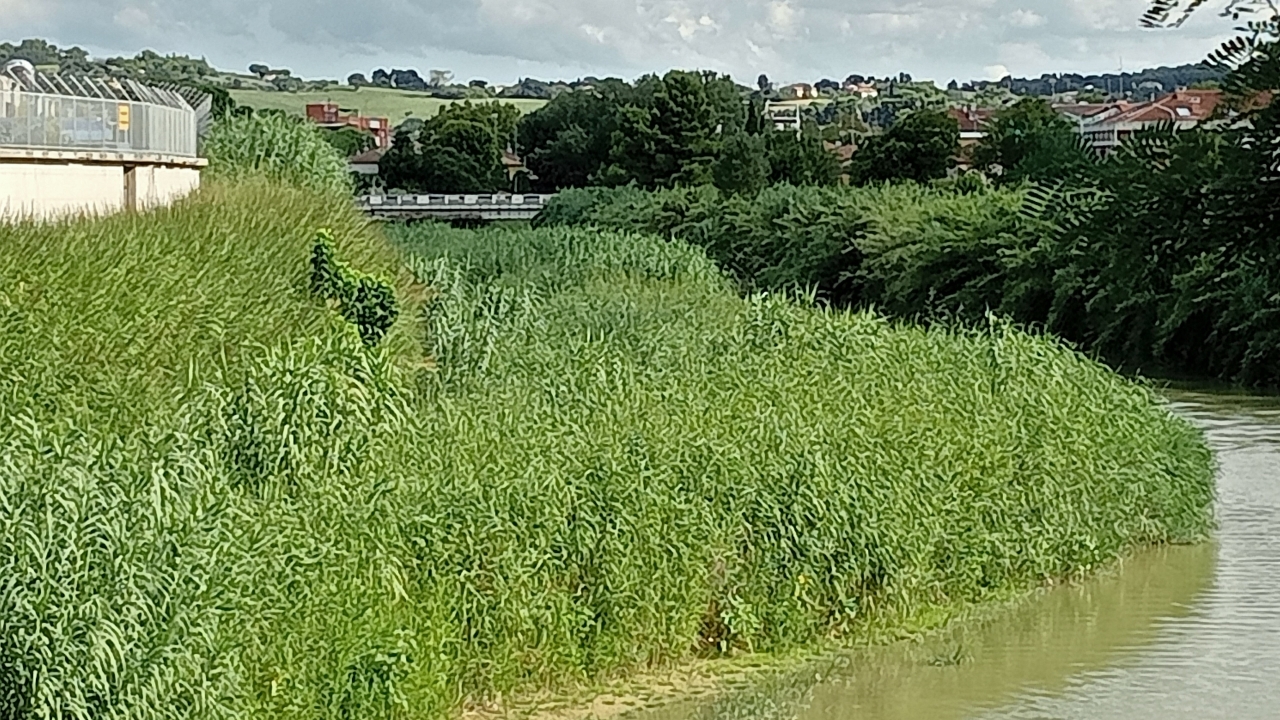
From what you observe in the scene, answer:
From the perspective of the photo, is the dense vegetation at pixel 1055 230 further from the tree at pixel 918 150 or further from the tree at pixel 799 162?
the tree at pixel 799 162

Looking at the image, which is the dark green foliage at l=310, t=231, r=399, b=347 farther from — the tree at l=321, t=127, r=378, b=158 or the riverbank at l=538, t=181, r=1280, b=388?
the tree at l=321, t=127, r=378, b=158

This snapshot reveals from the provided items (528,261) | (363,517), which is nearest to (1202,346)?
(528,261)

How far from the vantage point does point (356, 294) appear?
15.3 m

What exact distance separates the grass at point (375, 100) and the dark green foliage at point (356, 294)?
111 meters

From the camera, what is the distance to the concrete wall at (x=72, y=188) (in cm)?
1873

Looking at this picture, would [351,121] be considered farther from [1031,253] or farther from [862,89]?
[1031,253]

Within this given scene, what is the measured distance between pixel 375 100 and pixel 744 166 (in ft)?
324

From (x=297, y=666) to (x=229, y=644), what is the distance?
45 cm

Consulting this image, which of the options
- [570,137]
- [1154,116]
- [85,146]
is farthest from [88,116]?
[570,137]

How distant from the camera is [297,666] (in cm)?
802

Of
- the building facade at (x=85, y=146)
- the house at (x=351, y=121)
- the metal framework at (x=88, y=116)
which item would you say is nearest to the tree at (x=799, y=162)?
the metal framework at (x=88, y=116)

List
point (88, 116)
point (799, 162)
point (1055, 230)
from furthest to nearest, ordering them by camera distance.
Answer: point (799, 162), point (88, 116), point (1055, 230)

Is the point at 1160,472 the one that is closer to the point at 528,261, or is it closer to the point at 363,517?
the point at 363,517

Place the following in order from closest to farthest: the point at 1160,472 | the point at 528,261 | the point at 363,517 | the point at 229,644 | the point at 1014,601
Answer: the point at 229,644
the point at 363,517
the point at 1014,601
the point at 1160,472
the point at 528,261
